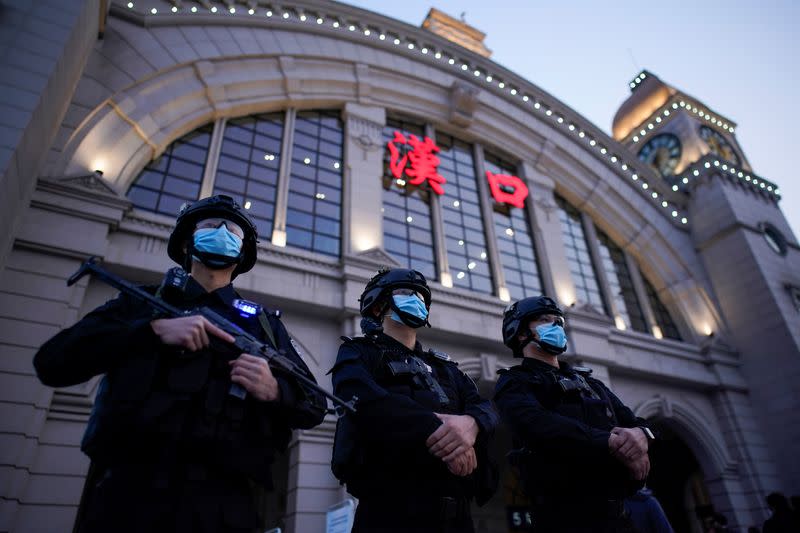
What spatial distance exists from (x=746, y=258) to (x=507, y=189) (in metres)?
7.99

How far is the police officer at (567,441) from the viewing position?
3.01 m

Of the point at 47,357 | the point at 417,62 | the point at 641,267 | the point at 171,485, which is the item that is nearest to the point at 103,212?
the point at 47,357

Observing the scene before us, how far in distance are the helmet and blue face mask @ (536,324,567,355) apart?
38.7 inches

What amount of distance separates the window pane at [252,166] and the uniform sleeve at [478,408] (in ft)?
24.7

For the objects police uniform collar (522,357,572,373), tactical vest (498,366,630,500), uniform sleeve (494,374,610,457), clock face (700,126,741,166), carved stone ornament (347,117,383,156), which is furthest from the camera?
clock face (700,126,741,166)

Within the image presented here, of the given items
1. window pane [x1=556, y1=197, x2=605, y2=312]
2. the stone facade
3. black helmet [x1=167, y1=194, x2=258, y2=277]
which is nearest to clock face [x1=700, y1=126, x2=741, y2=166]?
the stone facade

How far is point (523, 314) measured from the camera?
3979mm

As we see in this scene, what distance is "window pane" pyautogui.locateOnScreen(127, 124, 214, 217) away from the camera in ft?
30.8

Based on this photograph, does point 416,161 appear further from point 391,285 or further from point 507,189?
point 391,285

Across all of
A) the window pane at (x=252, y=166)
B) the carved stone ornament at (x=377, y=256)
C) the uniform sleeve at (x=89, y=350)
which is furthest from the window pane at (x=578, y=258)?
the uniform sleeve at (x=89, y=350)

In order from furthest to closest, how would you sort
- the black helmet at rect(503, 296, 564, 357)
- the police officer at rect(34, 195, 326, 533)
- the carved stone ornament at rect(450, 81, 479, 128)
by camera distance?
the carved stone ornament at rect(450, 81, 479, 128)
the black helmet at rect(503, 296, 564, 357)
the police officer at rect(34, 195, 326, 533)

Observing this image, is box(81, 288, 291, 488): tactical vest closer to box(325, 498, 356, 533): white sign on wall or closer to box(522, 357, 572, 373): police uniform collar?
box(522, 357, 572, 373): police uniform collar

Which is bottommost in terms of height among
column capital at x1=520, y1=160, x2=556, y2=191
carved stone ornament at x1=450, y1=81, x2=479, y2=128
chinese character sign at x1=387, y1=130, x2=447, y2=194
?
chinese character sign at x1=387, y1=130, x2=447, y2=194

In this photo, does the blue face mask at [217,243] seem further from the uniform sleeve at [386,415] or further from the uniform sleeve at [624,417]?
the uniform sleeve at [624,417]
